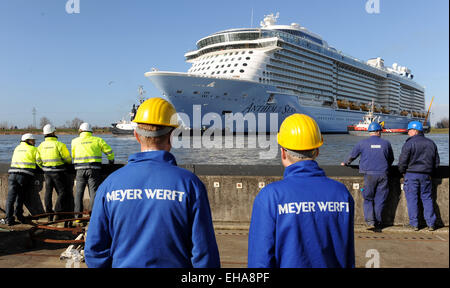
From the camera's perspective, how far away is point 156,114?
5.64 ft

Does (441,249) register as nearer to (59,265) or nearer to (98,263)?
(98,263)

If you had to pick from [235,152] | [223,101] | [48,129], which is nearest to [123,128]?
[223,101]

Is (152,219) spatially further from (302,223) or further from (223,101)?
(223,101)

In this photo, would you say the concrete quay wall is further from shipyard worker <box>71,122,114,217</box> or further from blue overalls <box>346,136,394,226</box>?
shipyard worker <box>71,122,114,217</box>

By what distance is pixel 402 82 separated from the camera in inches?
3113

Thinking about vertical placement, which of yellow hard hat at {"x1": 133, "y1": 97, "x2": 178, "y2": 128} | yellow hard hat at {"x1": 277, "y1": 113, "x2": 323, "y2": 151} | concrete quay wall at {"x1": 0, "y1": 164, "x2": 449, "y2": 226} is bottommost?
concrete quay wall at {"x1": 0, "y1": 164, "x2": 449, "y2": 226}

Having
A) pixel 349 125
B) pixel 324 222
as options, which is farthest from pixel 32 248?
pixel 349 125

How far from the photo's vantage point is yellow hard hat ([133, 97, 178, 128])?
Answer: 171cm

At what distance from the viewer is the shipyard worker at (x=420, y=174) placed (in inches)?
182

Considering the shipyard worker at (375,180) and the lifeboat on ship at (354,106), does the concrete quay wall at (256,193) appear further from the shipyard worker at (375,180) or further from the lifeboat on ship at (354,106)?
the lifeboat on ship at (354,106)

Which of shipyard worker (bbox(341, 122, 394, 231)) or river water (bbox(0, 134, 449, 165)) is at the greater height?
shipyard worker (bbox(341, 122, 394, 231))

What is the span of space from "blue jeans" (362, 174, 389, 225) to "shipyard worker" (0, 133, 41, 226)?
5573 millimetres

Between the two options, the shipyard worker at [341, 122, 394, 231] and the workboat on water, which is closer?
the shipyard worker at [341, 122, 394, 231]

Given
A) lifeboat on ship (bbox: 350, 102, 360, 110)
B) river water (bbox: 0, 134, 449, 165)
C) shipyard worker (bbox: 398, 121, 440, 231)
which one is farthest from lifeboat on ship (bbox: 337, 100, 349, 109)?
shipyard worker (bbox: 398, 121, 440, 231)
